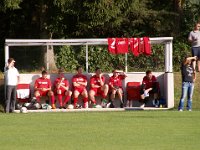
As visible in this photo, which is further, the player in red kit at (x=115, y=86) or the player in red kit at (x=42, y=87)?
the player in red kit at (x=115, y=86)

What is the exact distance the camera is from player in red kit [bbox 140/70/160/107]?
2823cm

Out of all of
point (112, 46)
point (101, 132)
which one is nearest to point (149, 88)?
point (112, 46)

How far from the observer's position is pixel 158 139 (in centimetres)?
1514

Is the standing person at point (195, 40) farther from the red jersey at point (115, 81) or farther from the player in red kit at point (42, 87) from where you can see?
the player in red kit at point (42, 87)

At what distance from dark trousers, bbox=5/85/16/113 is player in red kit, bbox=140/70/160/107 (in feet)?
14.8

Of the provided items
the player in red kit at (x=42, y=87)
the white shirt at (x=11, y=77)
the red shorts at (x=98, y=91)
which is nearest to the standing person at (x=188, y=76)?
the red shorts at (x=98, y=91)

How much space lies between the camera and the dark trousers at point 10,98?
26.9 m

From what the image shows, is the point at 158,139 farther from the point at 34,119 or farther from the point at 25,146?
the point at 34,119

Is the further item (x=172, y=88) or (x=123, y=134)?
(x=172, y=88)

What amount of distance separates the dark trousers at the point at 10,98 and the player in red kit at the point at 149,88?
14.8 feet

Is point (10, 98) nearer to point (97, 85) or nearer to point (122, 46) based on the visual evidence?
point (97, 85)

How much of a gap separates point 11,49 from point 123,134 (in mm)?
14036

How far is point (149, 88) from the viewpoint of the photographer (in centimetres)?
2839

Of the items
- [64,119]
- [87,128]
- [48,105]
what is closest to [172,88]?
[48,105]
